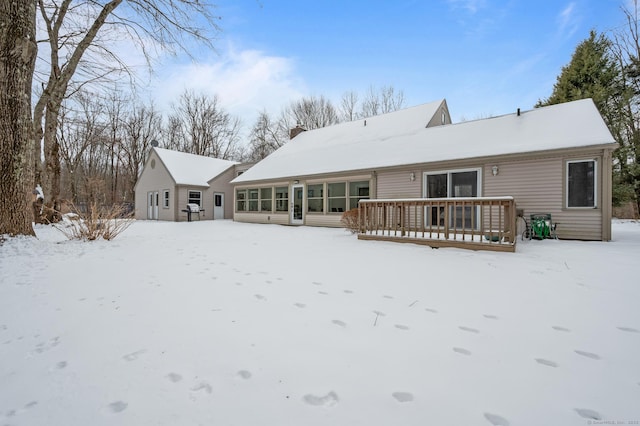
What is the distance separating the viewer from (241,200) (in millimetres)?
16562

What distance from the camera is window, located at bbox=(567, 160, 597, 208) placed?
739cm

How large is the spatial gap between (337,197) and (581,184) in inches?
309

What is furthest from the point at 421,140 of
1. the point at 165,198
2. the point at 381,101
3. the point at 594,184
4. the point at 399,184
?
the point at 165,198

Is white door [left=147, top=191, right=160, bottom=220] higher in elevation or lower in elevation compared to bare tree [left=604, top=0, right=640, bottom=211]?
lower

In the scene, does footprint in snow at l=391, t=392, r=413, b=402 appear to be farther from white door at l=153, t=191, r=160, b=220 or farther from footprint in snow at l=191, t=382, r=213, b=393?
white door at l=153, t=191, r=160, b=220

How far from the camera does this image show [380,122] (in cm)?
1494

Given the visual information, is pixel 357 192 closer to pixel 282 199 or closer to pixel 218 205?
pixel 282 199

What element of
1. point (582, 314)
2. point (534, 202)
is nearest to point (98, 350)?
point (582, 314)

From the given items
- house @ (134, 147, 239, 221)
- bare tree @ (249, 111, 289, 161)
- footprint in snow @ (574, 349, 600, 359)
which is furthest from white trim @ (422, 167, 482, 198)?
bare tree @ (249, 111, 289, 161)

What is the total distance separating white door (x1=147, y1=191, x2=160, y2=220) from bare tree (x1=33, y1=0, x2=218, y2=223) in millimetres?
8659

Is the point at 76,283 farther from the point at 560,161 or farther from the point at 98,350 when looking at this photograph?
the point at 560,161

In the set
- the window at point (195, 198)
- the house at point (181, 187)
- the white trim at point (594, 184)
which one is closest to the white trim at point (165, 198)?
the house at point (181, 187)

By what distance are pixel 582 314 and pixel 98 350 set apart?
3.98 meters

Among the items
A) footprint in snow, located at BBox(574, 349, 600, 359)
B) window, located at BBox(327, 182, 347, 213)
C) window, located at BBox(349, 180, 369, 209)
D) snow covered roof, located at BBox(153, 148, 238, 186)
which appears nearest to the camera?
footprint in snow, located at BBox(574, 349, 600, 359)
